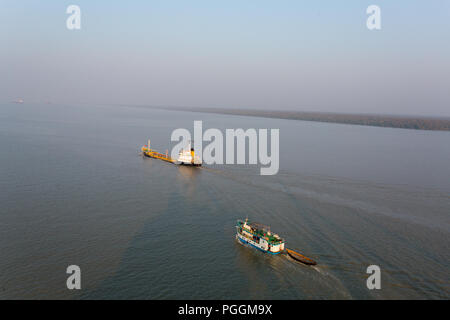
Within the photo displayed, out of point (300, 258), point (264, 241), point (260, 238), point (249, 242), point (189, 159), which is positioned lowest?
point (300, 258)

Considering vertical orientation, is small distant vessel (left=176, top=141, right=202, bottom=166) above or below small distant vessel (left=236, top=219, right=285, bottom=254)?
above

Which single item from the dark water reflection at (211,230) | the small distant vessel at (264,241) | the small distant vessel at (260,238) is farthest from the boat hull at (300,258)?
the small distant vessel at (260,238)

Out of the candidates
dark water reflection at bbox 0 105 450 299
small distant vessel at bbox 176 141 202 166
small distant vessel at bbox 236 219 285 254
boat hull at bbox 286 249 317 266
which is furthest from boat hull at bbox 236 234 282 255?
small distant vessel at bbox 176 141 202 166

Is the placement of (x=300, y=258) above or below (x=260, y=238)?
below

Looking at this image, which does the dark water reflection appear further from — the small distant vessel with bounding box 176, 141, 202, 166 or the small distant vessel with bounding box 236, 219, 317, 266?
the small distant vessel with bounding box 176, 141, 202, 166

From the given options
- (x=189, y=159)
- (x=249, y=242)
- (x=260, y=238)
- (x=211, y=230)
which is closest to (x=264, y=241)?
(x=260, y=238)

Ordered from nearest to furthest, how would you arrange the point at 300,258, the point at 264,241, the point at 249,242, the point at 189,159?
the point at 300,258 → the point at 264,241 → the point at 249,242 → the point at 189,159

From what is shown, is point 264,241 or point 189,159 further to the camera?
point 189,159

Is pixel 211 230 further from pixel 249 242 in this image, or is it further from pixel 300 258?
pixel 300 258

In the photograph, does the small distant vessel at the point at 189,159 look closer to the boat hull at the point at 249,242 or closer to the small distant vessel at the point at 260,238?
the small distant vessel at the point at 260,238

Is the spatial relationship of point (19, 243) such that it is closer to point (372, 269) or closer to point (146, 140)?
point (372, 269)
